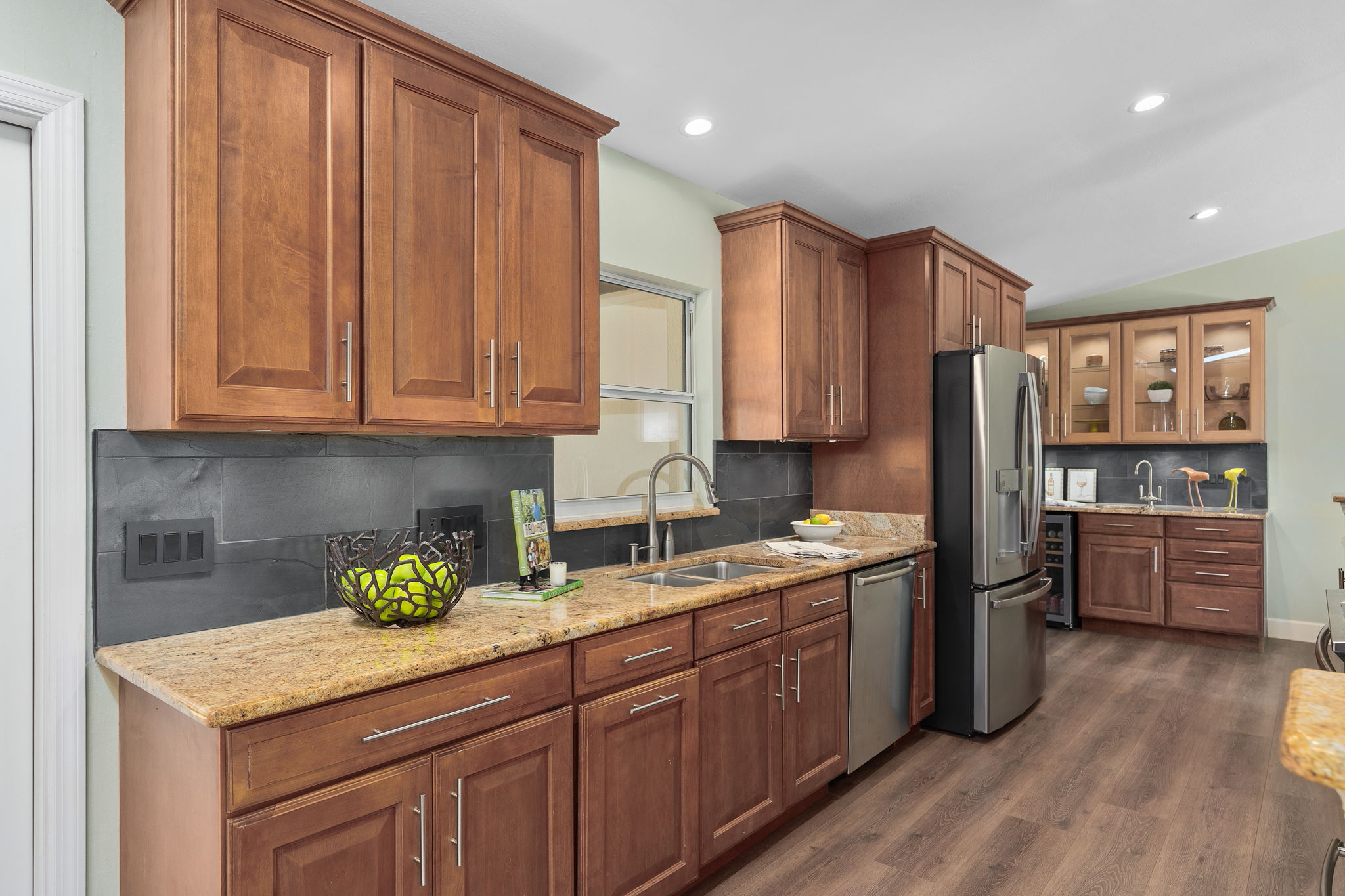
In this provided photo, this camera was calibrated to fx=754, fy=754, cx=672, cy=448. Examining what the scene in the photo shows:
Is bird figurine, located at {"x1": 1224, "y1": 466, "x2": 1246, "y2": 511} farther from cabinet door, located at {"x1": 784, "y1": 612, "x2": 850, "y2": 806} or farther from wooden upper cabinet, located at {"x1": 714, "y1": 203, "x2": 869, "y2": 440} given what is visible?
cabinet door, located at {"x1": 784, "y1": 612, "x2": 850, "y2": 806}

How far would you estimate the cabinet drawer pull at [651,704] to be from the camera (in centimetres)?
196

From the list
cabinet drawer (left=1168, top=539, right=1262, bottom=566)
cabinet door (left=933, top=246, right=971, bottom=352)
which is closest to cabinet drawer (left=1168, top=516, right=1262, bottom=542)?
cabinet drawer (left=1168, top=539, right=1262, bottom=566)

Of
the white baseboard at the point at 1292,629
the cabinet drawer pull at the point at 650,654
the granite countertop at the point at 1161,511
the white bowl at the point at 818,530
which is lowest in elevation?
the white baseboard at the point at 1292,629

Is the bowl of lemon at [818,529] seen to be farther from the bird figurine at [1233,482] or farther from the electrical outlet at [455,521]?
the bird figurine at [1233,482]

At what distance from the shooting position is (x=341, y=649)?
5.15 feet

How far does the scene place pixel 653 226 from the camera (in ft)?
9.87

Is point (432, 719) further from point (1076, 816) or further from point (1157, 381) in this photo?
point (1157, 381)

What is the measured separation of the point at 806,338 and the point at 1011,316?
180cm

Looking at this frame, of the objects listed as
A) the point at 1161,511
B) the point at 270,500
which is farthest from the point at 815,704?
the point at 1161,511

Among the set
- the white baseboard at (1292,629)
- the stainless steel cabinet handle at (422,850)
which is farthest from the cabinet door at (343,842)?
the white baseboard at (1292,629)

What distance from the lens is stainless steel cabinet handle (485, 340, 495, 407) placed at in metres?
1.94

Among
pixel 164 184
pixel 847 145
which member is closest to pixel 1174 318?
pixel 847 145

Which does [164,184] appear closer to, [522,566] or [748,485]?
[522,566]

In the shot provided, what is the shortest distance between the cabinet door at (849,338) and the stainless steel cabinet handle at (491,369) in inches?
74.1
